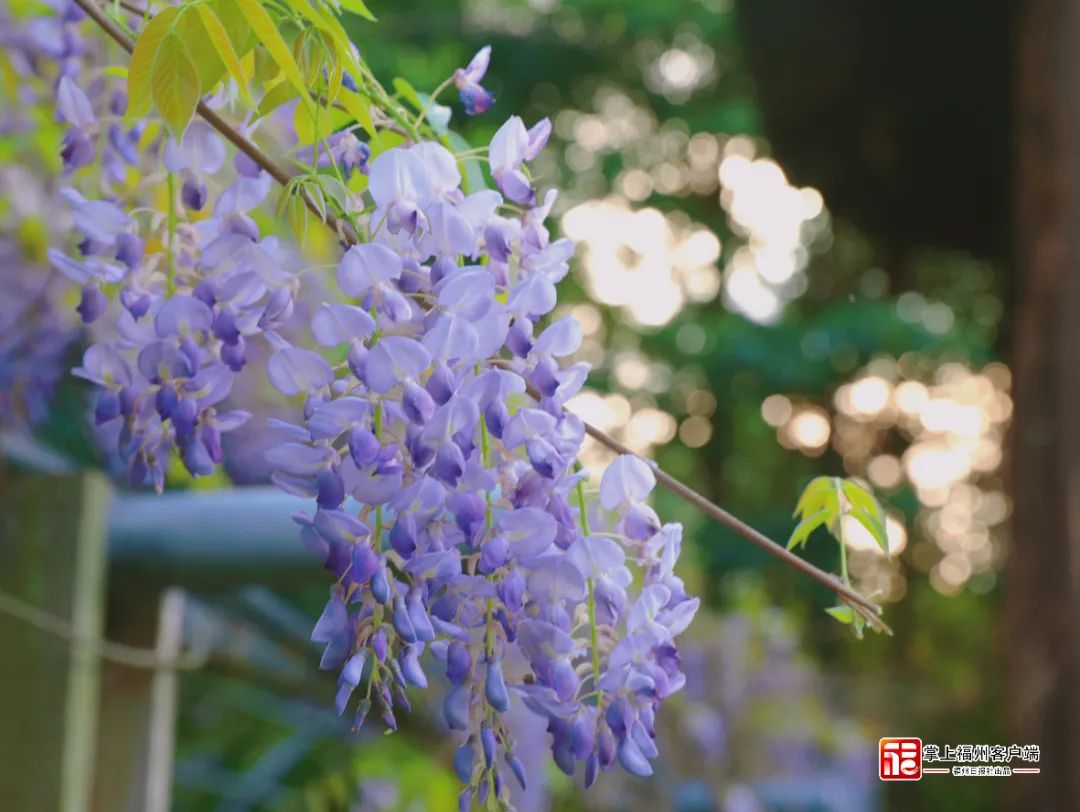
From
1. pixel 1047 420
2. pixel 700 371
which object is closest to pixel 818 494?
pixel 1047 420

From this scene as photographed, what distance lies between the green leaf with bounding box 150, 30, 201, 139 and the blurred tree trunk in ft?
4.91

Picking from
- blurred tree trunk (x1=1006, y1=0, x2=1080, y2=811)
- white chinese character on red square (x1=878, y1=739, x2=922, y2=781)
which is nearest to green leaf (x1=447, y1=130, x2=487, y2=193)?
white chinese character on red square (x1=878, y1=739, x2=922, y2=781)

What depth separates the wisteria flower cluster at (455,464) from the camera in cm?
39

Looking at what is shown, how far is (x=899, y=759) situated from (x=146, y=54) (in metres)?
0.63

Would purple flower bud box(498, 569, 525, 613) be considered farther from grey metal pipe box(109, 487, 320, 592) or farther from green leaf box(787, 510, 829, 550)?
→ grey metal pipe box(109, 487, 320, 592)

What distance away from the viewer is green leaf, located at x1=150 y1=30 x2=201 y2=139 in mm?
405

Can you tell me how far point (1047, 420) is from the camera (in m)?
1.68

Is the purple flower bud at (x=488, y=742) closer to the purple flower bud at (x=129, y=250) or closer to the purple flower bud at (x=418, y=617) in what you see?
the purple flower bud at (x=418, y=617)

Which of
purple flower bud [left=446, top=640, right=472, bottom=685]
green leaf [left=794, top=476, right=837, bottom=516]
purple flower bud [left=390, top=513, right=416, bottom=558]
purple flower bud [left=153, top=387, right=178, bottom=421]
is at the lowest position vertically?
purple flower bud [left=446, top=640, right=472, bottom=685]

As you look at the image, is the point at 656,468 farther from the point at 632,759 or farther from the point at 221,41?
the point at 221,41

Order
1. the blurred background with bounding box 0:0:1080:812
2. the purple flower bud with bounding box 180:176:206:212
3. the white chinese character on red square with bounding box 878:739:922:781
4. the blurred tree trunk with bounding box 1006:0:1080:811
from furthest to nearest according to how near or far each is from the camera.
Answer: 1. the blurred tree trunk with bounding box 1006:0:1080:811
2. the blurred background with bounding box 0:0:1080:812
3. the white chinese character on red square with bounding box 878:739:922:781
4. the purple flower bud with bounding box 180:176:206:212

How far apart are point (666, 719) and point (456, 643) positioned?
8.59 feet

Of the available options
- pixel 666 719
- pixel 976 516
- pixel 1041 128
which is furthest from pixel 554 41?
pixel 976 516

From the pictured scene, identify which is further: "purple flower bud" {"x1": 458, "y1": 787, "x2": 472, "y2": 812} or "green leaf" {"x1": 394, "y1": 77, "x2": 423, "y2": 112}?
"green leaf" {"x1": 394, "y1": 77, "x2": 423, "y2": 112}
